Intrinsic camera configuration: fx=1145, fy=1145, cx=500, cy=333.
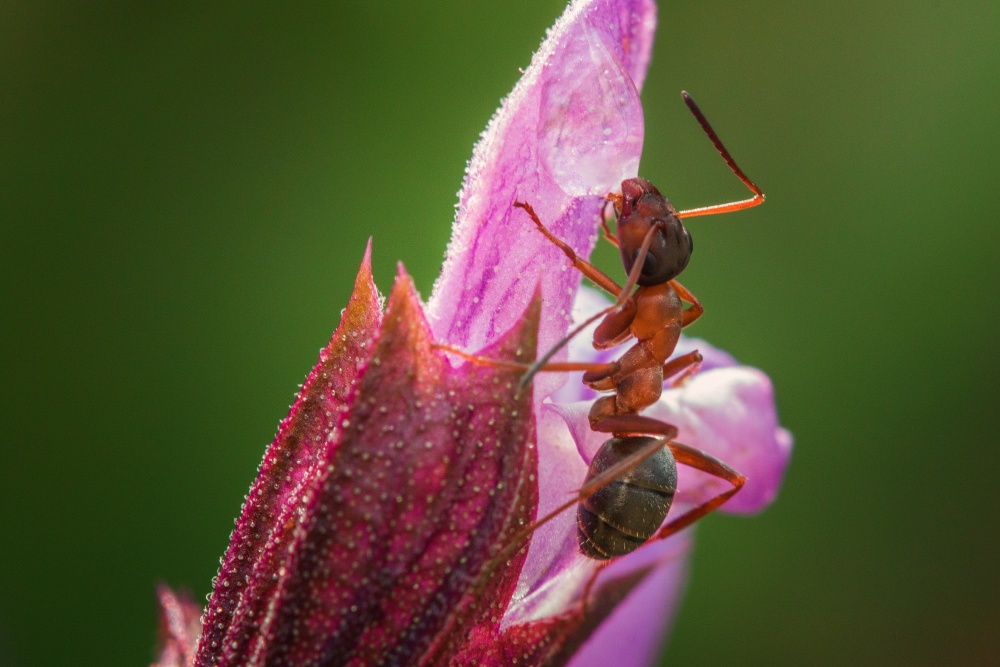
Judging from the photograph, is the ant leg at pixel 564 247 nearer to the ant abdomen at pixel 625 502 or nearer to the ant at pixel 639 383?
the ant at pixel 639 383

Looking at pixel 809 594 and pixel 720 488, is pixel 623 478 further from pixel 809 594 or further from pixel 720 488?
pixel 809 594

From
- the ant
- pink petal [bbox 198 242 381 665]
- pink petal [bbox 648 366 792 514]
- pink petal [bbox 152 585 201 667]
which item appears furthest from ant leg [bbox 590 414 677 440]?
pink petal [bbox 152 585 201 667]

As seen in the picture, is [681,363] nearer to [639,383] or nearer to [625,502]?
[639,383]

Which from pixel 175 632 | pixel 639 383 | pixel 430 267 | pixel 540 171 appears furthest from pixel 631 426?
pixel 430 267

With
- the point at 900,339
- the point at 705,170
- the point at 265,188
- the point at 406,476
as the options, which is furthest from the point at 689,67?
the point at 406,476

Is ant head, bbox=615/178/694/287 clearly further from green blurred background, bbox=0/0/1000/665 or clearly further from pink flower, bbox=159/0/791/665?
green blurred background, bbox=0/0/1000/665

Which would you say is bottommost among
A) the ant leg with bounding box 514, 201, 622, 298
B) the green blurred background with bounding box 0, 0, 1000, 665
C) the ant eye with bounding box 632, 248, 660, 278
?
the green blurred background with bounding box 0, 0, 1000, 665
